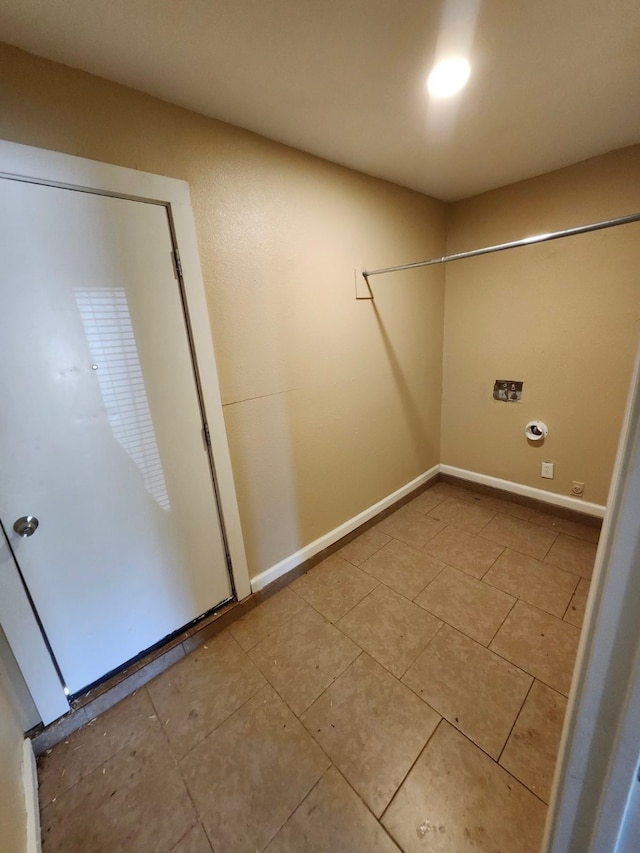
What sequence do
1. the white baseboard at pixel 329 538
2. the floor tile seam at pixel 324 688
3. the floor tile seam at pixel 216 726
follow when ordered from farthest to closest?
the white baseboard at pixel 329 538 < the floor tile seam at pixel 324 688 < the floor tile seam at pixel 216 726

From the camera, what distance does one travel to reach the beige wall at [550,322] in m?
1.99

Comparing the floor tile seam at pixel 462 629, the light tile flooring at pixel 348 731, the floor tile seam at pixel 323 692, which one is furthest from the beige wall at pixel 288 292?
the floor tile seam at pixel 462 629

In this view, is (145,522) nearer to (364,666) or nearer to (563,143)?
(364,666)

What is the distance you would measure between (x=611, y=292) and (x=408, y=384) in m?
1.34

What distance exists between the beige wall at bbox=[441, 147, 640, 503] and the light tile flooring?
906mm

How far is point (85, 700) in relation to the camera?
1.37 metres

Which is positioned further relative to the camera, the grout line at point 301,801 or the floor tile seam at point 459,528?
the floor tile seam at point 459,528

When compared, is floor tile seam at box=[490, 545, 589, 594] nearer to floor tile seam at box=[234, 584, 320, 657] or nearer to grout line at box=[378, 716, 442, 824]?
A: grout line at box=[378, 716, 442, 824]

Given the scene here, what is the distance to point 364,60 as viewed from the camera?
3.73ft

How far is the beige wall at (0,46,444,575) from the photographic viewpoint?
119 centimetres

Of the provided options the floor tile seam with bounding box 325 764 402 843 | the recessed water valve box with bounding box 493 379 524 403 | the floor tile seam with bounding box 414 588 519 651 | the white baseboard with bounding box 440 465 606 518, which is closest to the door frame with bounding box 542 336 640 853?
the floor tile seam with bounding box 325 764 402 843

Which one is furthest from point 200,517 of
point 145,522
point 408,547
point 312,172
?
point 312,172

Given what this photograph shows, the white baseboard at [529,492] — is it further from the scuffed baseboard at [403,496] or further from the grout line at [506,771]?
the grout line at [506,771]

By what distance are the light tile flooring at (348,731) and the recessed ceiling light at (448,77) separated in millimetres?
2368
